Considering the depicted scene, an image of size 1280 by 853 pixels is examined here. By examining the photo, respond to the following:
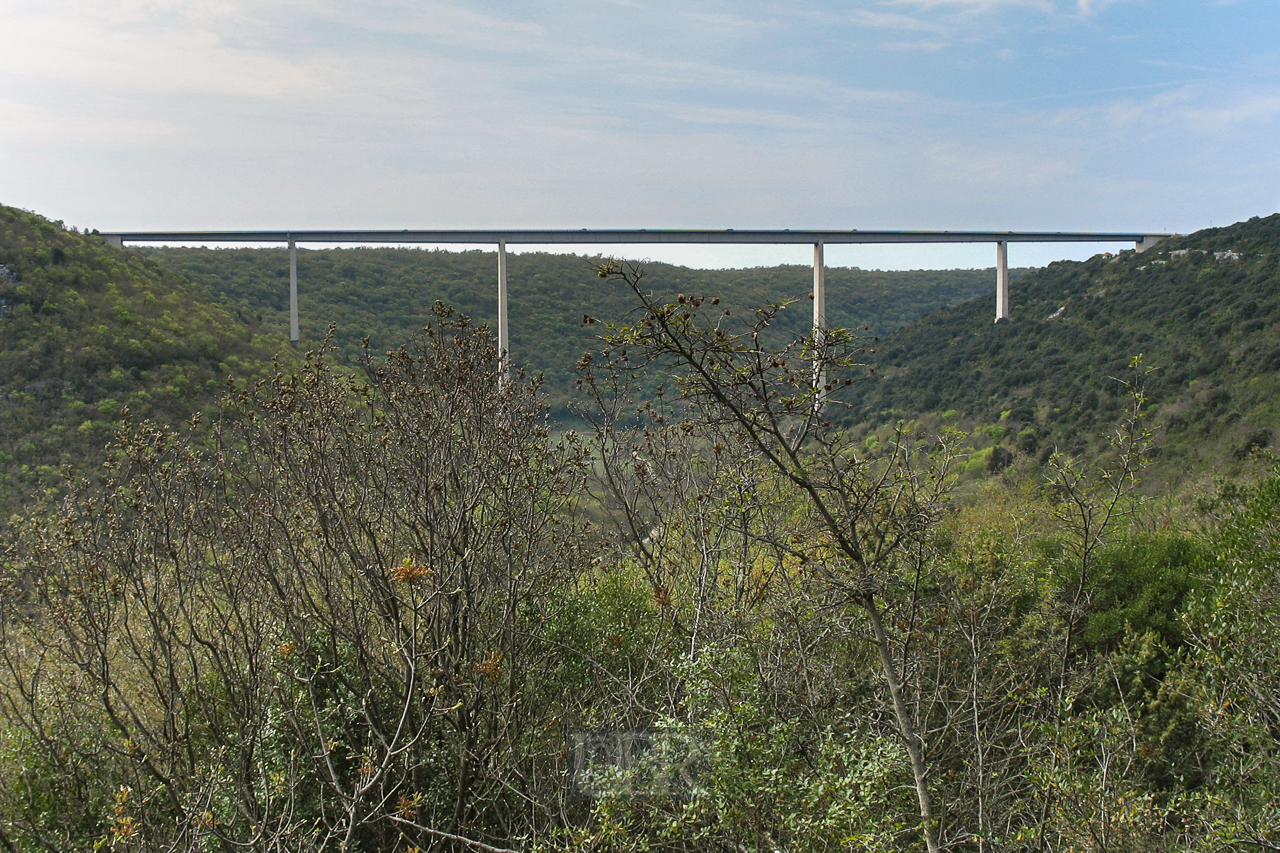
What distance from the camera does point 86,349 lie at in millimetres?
22594

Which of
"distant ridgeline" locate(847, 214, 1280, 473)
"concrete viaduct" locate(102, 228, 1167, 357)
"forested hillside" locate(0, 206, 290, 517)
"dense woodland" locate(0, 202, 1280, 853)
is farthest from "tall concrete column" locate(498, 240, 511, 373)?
"dense woodland" locate(0, 202, 1280, 853)

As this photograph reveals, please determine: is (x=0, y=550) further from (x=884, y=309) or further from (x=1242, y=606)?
(x=884, y=309)

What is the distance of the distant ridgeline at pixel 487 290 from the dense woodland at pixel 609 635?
78.1ft

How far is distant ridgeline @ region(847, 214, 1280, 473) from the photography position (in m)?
21.9

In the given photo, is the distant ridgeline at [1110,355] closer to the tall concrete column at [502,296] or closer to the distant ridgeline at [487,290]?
the distant ridgeline at [487,290]

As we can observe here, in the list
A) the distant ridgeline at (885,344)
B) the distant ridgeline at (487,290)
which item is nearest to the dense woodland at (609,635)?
A: the distant ridgeline at (885,344)

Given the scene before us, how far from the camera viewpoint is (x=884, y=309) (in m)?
56.6

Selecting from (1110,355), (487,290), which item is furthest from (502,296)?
(1110,355)

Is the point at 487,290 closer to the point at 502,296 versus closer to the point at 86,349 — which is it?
the point at 502,296

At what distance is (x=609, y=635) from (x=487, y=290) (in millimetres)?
45190

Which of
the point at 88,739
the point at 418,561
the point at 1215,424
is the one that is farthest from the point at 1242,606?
the point at 1215,424

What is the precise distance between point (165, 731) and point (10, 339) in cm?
→ 2200

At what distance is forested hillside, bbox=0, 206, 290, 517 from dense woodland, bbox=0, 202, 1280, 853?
1254cm

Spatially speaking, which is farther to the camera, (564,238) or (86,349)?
(564,238)
